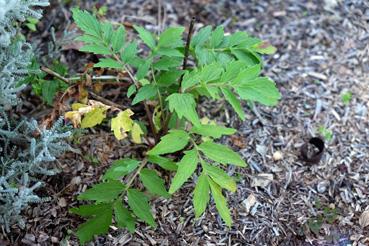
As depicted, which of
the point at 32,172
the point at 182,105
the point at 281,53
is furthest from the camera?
the point at 281,53

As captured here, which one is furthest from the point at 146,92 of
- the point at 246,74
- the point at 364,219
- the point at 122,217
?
the point at 364,219

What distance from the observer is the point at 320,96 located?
126 inches

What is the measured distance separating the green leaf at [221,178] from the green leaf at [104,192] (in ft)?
1.32

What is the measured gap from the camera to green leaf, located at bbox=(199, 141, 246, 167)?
91.0 inches

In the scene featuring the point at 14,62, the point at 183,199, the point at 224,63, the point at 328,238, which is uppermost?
the point at 14,62

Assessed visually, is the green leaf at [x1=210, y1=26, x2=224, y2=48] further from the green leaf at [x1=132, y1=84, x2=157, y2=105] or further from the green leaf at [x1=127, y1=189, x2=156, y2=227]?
the green leaf at [x1=127, y1=189, x2=156, y2=227]

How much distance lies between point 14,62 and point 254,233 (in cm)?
136

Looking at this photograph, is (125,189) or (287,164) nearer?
(125,189)

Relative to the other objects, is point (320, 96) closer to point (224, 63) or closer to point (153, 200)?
point (224, 63)

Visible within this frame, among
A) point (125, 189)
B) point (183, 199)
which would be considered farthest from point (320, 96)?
point (125, 189)

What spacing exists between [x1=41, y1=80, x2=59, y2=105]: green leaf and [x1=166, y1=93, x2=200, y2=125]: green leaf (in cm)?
74

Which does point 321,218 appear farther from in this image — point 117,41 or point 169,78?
point 117,41

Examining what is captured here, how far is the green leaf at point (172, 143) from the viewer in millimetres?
2332

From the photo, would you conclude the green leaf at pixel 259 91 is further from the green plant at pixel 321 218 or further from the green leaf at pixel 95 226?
the green leaf at pixel 95 226
